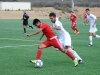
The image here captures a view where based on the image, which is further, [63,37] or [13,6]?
[13,6]

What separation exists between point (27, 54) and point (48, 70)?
4285 mm

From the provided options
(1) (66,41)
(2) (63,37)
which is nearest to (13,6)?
(2) (63,37)

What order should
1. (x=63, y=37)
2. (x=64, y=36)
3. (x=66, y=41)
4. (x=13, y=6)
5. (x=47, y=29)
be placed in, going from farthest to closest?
1. (x=13, y=6)
2. (x=63, y=37)
3. (x=64, y=36)
4. (x=66, y=41)
5. (x=47, y=29)

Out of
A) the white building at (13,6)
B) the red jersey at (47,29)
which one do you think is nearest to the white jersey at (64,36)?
the red jersey at (47,29)

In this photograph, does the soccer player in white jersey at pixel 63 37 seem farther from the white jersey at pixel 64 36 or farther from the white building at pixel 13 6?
the white building at pixel 13 6

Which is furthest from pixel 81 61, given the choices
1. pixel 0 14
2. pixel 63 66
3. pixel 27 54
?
pixel 0 14

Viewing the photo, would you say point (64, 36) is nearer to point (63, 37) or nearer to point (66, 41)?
point (63, 37)

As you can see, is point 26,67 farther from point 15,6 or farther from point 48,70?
point 15,6

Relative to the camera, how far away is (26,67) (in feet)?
39.9

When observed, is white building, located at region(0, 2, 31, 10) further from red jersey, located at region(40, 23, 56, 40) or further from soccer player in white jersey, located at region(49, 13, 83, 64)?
red jersey, located at region(40, 23, 56, 40)

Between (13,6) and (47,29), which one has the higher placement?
(47,29)

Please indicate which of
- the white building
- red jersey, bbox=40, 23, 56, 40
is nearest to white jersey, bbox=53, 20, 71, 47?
red jersey, bbox=40, 23, 56, 40

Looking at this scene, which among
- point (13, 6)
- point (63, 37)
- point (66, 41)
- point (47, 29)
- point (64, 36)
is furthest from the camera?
point (13, 6)

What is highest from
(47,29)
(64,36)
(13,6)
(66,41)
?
(47,29)
